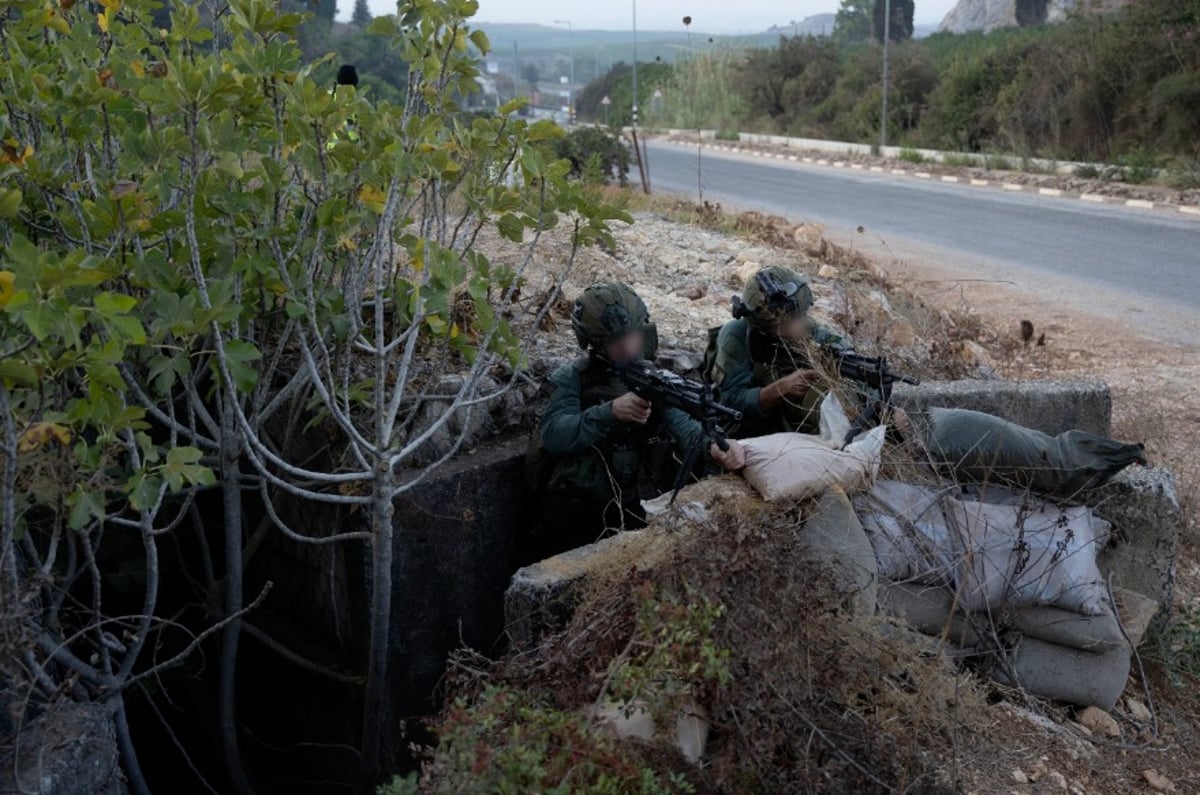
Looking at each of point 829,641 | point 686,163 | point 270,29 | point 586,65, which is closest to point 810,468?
point 829,641

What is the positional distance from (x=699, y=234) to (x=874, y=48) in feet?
89.8

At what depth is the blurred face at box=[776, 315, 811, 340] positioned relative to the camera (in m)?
3.99

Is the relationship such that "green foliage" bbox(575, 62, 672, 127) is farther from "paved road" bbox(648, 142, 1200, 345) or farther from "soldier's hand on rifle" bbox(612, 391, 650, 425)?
"soldier's hand on rifle" bbox(612, 391, 650, 425)

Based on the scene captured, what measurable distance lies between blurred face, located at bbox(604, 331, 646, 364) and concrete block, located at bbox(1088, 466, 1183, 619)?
4.94 ft

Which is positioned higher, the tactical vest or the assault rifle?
the assault rifle

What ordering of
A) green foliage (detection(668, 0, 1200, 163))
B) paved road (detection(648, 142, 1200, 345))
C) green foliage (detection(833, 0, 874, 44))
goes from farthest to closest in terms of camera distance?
green foliage (detection(833, 0, 874, 44)) < green foliage (detection(668, 0, 1200, 163)) < paved road (detection(648, 142, 1200, 345))

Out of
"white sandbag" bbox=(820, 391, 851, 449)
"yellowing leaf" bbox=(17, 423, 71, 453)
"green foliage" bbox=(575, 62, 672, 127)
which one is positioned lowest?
"white sandbag" bbox=(820, 391, 851, 449)

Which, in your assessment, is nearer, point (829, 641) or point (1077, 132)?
point (829, 641)

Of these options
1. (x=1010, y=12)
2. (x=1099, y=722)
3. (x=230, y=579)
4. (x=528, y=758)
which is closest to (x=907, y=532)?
(x=1099, y=722)

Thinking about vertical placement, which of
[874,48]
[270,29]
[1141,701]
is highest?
[874,48]

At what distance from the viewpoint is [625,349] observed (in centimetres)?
374

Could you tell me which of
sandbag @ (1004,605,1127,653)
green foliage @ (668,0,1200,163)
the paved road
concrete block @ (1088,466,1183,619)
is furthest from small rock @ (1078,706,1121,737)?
green foliage @ (668,0,1200,163)

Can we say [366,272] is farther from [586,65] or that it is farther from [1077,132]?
[586,65]

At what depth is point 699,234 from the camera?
7691mm
